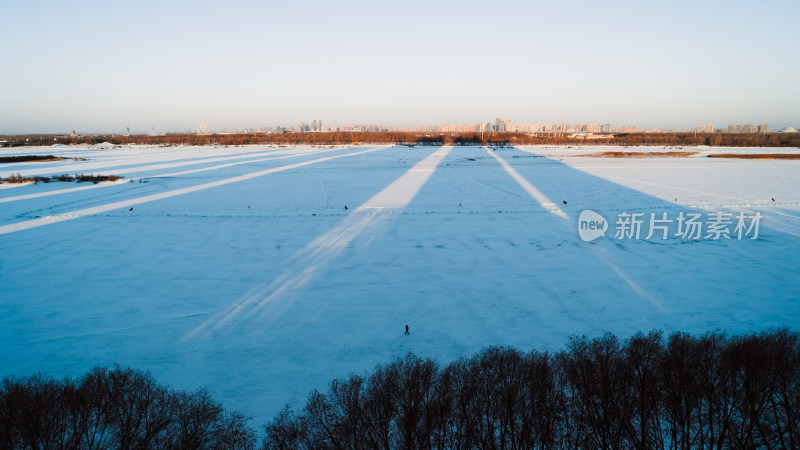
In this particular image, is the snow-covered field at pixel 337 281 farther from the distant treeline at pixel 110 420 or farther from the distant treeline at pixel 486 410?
the distant treeline at pixel 486 410

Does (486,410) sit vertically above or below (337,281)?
below

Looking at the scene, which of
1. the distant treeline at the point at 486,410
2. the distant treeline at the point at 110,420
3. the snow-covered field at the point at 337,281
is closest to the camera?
the distant treeline at the point at 110,420

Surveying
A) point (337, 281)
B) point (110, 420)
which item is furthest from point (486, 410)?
point (337, 281)

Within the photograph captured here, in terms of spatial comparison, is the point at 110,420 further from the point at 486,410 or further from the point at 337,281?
the point at 337,281

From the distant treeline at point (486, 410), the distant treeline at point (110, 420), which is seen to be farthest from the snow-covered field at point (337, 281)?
the distant treeline at point (486, 410)

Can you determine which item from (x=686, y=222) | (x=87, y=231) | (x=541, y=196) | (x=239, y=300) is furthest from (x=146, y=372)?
(x=541, y=196)

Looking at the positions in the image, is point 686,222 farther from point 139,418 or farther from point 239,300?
point 139,418
